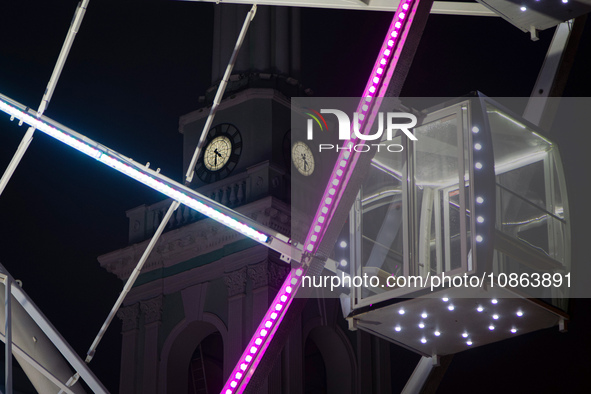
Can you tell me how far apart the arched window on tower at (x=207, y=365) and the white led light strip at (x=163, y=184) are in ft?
78.3

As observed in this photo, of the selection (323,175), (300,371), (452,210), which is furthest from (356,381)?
(452,210)

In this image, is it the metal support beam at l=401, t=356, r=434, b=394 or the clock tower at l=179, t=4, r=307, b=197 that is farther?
the clock tower at l=179, t=4, r=307, b=197

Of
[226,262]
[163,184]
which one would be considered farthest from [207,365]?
[163,184]

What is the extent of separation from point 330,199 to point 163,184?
112 cm

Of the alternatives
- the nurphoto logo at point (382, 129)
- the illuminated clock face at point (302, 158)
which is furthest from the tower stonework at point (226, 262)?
the nurphoto logo at point (382, 129)

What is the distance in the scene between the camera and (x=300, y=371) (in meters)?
27.9

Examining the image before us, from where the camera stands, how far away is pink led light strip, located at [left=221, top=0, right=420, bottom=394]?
22.3ft

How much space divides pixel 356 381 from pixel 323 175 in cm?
590

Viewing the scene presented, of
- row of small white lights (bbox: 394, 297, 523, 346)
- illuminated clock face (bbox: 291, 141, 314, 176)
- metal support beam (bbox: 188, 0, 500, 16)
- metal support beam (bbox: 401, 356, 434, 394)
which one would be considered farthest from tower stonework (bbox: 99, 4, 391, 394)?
metal support beam (bbox: 188, 0, 500, 16)

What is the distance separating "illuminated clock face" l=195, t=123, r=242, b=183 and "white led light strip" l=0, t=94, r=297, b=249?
22.6 metres

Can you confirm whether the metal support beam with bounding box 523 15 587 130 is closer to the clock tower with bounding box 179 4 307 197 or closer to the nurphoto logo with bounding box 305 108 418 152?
the nurphoto logo with bounding box 305 108 418 152

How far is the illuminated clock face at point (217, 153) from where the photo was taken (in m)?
30.6

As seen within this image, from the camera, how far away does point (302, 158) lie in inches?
1206

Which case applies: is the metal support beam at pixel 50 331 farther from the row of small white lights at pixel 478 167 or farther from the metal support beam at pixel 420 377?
the metal support beam at pixel 420 377
